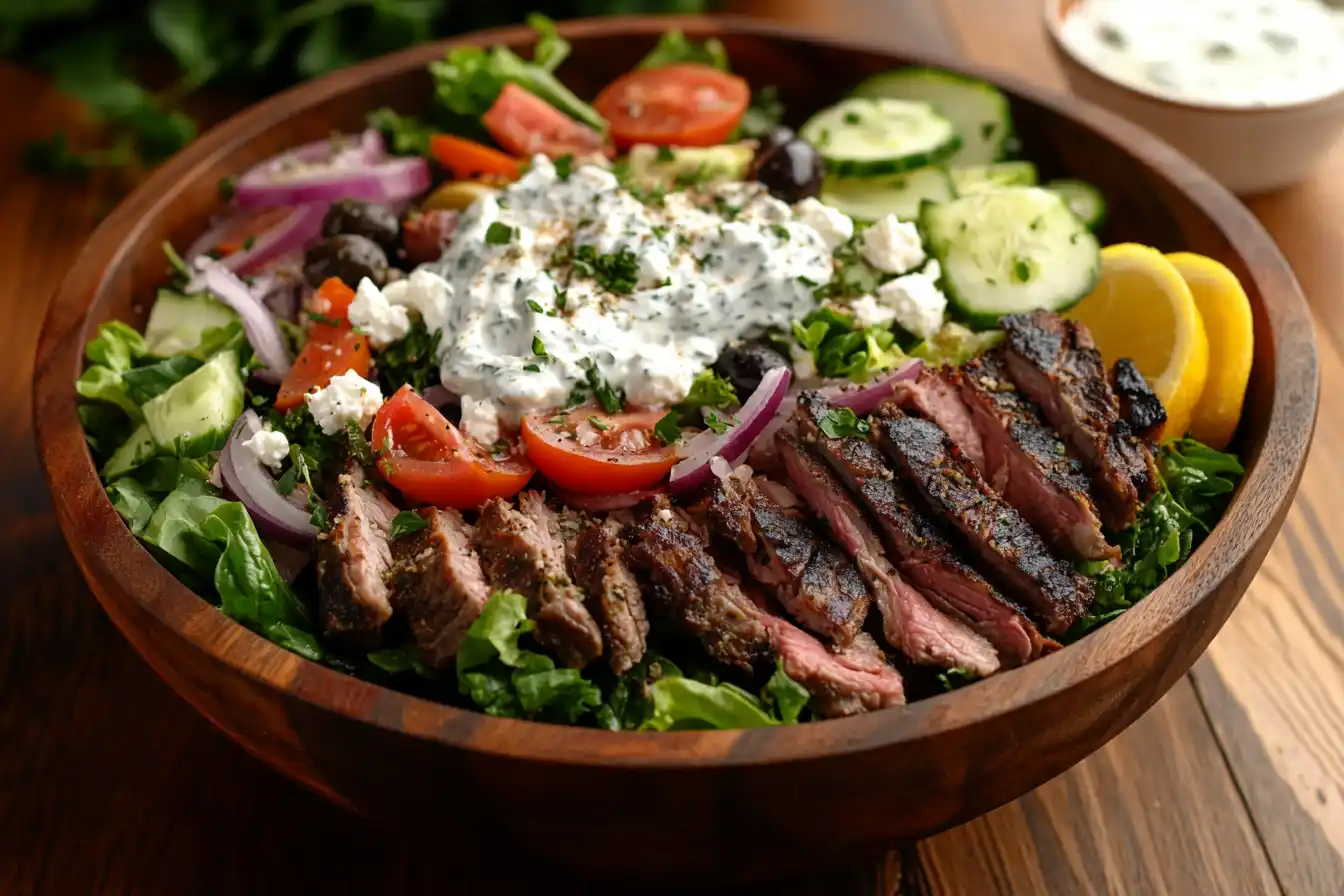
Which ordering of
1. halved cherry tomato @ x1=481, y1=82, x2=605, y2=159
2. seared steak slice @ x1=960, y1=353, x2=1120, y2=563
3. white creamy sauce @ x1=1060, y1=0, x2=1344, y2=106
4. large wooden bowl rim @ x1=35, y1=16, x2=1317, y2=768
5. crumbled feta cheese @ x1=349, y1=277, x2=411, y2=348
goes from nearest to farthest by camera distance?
large wooden bowl rim @ x1=35, y1=16, x2=1317, y2=768 < seared steak slice @ x1=960, y1=353, x2=1120, y2=563 < crumbled feta cheese @ x1=349, y1=277, x2=411, y2=348 < halved cherry tomato @ x1=481, y1=82, x2=605, y2=159 < white creamy sauce @ x1=1060, y1=0, x2=1344, y2=106

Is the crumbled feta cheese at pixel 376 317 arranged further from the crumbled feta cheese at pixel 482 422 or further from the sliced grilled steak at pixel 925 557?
the sliced grilled steak at pixel 925 557

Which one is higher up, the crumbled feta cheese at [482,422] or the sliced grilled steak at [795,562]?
the crumbled feta cheese at [482,422]

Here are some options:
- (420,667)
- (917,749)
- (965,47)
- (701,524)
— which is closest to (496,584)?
(420,667)

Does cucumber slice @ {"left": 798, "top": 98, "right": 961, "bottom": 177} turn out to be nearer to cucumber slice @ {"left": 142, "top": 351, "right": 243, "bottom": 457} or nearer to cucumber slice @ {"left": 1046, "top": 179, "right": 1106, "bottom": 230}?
cucumber slice @ {"left": 1046, "top": 179, "right": 1106, "bottom": 230}

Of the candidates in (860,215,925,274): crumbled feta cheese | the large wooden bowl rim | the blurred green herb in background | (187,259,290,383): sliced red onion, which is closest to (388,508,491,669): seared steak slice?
the large wooden bowl rim

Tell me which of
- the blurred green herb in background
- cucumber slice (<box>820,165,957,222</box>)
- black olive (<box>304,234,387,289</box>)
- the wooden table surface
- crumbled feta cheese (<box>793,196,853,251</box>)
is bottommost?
the wooden table surface

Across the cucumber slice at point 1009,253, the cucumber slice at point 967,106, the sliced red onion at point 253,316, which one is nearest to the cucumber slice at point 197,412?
the sliced red onion at point 253,316

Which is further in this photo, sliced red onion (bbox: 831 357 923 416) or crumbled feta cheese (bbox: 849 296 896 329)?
crumbled feta cheese (bbox: 849 296 896 329)
